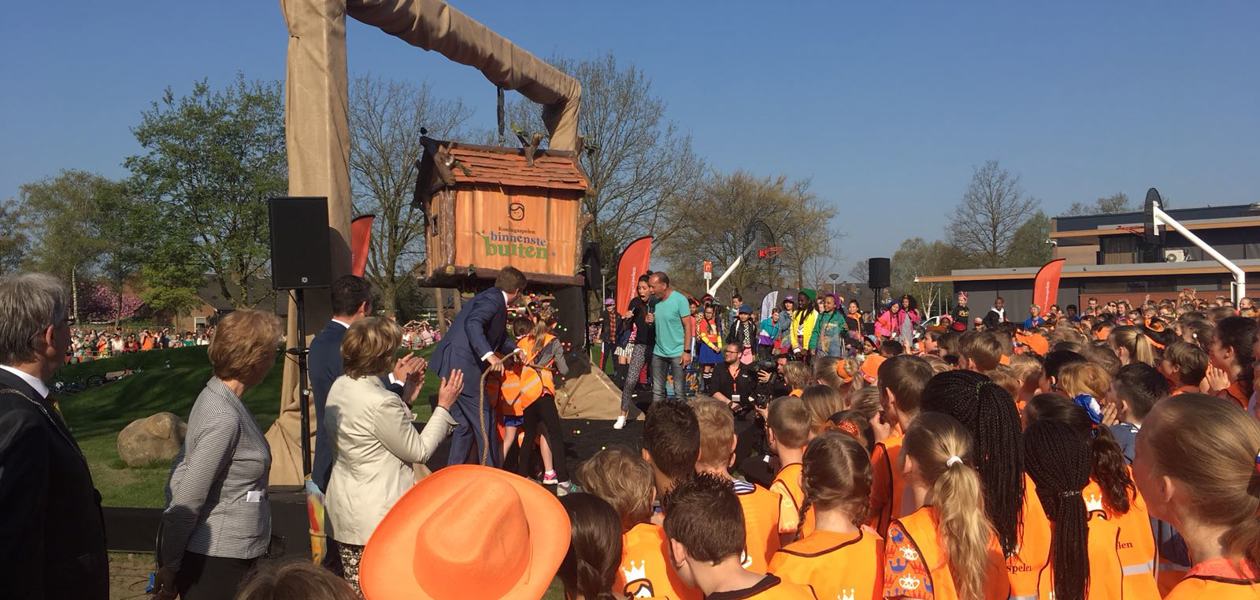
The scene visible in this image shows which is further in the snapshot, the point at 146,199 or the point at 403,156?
the point at 146,199

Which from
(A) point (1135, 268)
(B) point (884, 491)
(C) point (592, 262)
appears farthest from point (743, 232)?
(B) point (884, 491)

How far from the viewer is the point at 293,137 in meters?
7.32

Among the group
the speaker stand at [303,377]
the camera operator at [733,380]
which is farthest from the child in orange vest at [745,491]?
the camera operator at [733,380]

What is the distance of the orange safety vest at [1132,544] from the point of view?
3.39 metres

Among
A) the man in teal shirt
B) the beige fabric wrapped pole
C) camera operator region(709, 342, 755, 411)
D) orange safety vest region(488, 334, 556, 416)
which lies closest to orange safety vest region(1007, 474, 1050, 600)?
orange safety vest region(488, 334, 556, 416)

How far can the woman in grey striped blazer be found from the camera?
328 cm

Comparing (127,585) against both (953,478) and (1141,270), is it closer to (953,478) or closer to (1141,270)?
(953,478)

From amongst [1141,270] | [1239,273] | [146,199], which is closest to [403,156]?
[146,199]

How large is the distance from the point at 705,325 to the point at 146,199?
32673 millimetres

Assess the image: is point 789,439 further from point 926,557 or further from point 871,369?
point 871,369

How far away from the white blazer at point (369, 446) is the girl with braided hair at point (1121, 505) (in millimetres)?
2431

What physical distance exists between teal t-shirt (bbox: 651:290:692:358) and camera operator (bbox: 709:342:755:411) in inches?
27.7

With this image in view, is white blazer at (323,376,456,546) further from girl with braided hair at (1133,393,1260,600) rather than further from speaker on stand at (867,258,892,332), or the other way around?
Result: speaker on stand at (867,258,892,332)

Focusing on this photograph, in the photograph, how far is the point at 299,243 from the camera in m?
7.13
